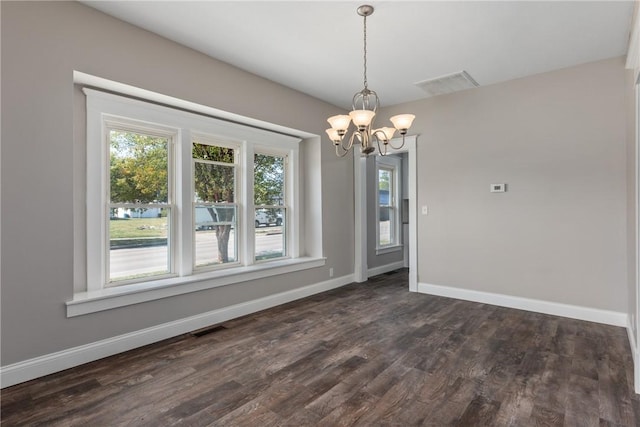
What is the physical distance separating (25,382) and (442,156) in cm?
505

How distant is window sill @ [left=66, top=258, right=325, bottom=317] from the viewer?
2715 millimetres

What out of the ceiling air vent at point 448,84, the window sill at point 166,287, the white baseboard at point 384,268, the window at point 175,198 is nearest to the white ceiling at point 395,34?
the ceiling air vent at point 448,84

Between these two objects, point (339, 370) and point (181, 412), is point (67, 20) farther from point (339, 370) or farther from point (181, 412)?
point (339, 370)

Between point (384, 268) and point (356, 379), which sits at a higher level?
point (384, 268)

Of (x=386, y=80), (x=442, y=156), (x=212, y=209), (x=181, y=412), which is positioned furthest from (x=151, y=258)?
(x=442, y=156)

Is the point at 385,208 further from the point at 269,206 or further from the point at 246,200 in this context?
the point at 246,200

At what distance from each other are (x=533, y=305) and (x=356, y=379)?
286 centimetres

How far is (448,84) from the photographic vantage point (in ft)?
14.2

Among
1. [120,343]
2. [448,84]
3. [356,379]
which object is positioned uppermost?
[448,84]

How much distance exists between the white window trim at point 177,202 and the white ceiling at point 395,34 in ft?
2.42

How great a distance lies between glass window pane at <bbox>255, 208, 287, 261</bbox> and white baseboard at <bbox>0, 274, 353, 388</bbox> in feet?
2.09

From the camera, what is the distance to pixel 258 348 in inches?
119

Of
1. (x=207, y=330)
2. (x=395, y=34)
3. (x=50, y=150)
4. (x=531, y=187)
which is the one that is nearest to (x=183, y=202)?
(x=50, y=150)

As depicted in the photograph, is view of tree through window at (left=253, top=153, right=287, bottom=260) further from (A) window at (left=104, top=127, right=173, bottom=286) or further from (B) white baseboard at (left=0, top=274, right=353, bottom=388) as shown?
(A) window at (left=104, top=127, right=173, bottom=286)
